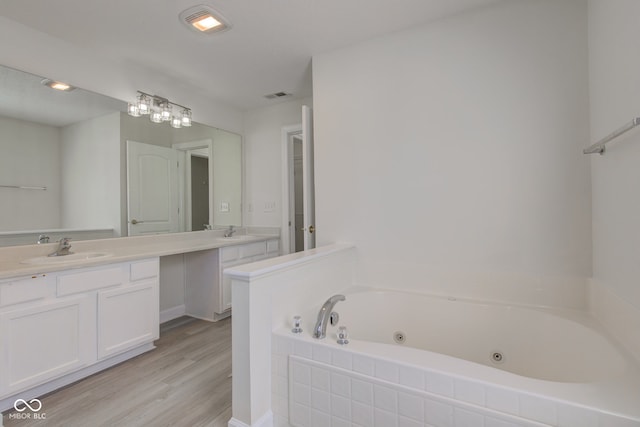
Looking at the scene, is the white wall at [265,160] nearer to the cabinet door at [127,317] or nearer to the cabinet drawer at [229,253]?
the cabinet drawer at [229,253]

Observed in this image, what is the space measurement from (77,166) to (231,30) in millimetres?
1528

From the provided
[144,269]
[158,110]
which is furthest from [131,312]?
[158,110]

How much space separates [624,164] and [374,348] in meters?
1.30

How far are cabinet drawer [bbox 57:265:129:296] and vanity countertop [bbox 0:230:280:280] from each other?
0.18 feet

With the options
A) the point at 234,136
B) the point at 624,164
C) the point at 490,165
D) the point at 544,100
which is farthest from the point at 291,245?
the point at 624,164

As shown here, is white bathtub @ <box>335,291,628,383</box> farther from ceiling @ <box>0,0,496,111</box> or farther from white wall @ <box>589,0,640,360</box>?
ceiling @ <box>0,0,496,111</box>

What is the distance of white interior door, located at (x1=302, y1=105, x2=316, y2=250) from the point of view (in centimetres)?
246

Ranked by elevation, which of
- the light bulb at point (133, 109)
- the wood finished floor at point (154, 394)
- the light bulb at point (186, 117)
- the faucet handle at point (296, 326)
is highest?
the light bulb at point (186, 117)

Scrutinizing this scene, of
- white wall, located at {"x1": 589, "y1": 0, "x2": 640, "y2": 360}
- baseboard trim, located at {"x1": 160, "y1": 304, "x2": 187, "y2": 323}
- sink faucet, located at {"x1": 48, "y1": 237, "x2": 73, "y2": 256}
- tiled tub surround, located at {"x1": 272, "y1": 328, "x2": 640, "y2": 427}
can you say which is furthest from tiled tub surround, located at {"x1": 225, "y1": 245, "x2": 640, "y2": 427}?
baseboard trim, located at {"x1": 160, "y1": 304, "x2": 187, "y2": 323}

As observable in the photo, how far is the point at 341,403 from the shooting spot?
49.4 inches

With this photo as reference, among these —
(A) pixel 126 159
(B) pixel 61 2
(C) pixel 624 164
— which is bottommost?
(C) pixel 624 164

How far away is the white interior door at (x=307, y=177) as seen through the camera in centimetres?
246

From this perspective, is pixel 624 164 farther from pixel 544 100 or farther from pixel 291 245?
pixel 291 245

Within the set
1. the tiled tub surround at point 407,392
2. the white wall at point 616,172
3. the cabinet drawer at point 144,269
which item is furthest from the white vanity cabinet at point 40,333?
the white wall at point 616,172
